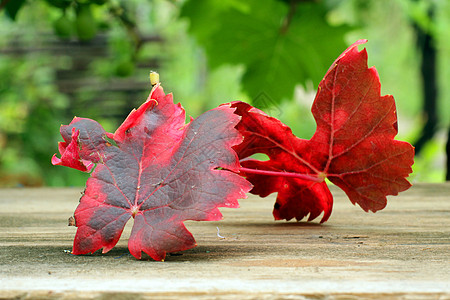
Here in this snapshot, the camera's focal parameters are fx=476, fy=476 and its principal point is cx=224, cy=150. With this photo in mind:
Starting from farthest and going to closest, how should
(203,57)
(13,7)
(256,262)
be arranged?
(203,57) → (13,7) → (256,262)

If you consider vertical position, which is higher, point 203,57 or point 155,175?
point 203,57

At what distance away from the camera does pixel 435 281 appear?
204 mm

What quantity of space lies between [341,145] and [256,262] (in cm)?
11

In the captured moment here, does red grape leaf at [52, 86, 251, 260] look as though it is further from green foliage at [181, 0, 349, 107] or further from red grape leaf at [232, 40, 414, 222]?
green foliage at [181, 0, 349, 107]

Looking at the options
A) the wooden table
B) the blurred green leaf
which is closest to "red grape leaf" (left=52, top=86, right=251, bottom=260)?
the wooden table

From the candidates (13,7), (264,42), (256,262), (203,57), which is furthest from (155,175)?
(203,57)

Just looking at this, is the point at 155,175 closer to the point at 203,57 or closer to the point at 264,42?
the point at 264,42

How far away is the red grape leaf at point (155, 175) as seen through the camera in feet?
0.83

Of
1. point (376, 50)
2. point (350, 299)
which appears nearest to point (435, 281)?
point (350, 299)

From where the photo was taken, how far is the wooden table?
19cm


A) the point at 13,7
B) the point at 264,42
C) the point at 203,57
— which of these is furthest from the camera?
the point at 203,57

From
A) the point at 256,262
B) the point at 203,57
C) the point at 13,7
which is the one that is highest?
the point at 203,57

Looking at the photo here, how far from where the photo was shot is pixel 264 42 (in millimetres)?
913

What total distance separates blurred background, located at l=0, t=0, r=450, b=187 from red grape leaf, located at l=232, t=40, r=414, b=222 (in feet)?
0.44
